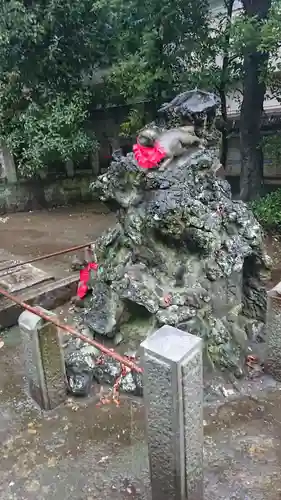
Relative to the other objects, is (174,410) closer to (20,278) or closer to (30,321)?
(30,321)

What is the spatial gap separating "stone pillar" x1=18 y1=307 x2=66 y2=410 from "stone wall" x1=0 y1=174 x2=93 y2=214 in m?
9.22

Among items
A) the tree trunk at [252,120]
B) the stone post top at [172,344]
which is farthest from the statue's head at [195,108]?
the tree trunk at [252,120]

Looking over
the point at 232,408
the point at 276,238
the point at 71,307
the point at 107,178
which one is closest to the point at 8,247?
the point at 71,307

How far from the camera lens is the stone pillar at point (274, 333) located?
4.00 meters

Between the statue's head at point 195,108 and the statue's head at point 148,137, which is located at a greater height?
the statue's head at point 195,108

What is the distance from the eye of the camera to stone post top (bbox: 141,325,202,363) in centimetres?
245

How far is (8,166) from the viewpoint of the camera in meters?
12.2

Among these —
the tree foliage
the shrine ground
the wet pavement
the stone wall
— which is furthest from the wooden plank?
the stone wall

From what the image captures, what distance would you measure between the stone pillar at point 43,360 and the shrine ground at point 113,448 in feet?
0.48

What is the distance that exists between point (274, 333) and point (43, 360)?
221 centimetres

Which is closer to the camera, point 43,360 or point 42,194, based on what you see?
point 43,360

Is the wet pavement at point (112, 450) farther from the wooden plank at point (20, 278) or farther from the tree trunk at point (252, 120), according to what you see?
the tree trunk at point (252, 120)

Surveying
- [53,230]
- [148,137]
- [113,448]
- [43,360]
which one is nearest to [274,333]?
[113,448]

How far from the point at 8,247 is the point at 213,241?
621 cm
